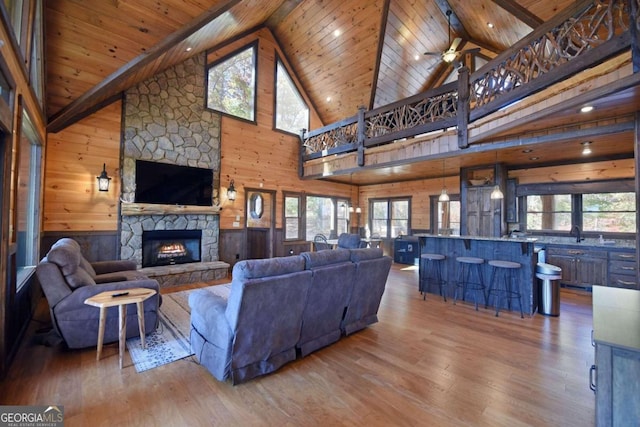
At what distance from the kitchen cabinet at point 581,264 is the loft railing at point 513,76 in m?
3.49

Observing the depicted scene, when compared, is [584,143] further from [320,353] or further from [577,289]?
[320,353]

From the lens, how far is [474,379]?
8.57ft

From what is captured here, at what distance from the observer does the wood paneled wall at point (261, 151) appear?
730 cm

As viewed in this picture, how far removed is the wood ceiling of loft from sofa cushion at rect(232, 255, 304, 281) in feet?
11.8

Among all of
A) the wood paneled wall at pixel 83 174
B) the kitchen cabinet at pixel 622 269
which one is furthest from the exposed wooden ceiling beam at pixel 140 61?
the kitchen cabinet at pixel 622 269

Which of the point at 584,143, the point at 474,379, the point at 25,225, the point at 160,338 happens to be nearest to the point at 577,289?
the point at 584,143

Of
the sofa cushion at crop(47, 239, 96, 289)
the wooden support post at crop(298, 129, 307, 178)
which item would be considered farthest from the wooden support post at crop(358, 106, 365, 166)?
the sofa cushion at crop(47, 239, 96, 289)

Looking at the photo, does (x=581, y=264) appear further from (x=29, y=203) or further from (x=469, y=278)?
(x=29, y=203)

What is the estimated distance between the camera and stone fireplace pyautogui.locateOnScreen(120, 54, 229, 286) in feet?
19.0

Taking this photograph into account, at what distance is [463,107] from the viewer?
15.8 feet

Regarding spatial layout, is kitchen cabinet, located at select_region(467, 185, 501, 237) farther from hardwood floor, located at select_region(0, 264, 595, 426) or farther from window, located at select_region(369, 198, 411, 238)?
hardwood floor, located at select_region(0, 264, 595, 426)

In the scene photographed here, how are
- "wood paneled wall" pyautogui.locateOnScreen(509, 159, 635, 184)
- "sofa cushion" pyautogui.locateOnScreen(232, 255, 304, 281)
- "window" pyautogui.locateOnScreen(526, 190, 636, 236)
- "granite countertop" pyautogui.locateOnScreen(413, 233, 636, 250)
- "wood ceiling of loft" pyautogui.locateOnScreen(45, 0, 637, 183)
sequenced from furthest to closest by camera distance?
"window" pyautogui.locateOnScreen(526, 190, 636, 236), "wood paneled wall" pyautogui.locateOnScreen(509, 159, 635, 184), "granite countertop" pyautogui.locateOnScreen(413, 233, 636, 250), "wood ceiling of loft" pyautogui.locateOnScreen(45, 0, 637, 183), "sofa cushion" pyautogui.locateOnScreen(232, 255, 304, 281)

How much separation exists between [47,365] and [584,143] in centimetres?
798

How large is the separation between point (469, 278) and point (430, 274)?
0.69m
